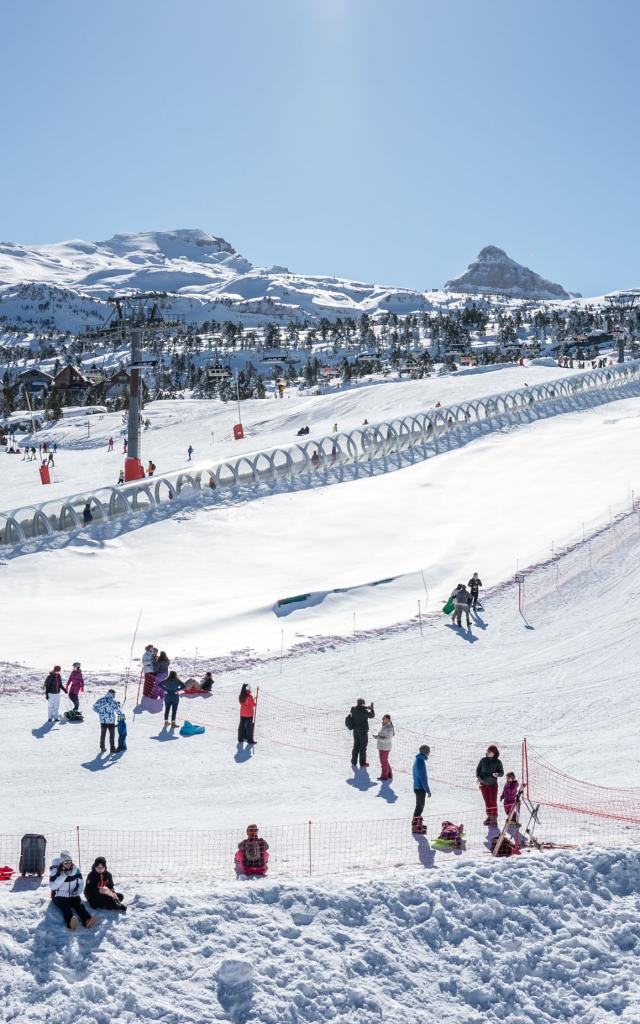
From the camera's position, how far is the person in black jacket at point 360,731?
13.8 metres

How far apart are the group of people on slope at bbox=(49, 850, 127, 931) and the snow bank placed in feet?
0.46

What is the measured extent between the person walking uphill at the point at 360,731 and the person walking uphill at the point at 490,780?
223 cm

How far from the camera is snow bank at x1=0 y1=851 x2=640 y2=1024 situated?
876cm

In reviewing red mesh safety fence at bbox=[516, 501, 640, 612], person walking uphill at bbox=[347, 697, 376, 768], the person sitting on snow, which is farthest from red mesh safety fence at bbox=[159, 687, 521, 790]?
red mesh safety fence at bbox=[516, 501, 640, 612]

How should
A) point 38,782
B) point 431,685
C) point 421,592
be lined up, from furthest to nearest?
point 421,592 < point 431,685 < point 38,782

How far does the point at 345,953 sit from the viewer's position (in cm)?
945

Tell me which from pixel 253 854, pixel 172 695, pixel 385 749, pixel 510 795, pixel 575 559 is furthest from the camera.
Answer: pixel 575 559

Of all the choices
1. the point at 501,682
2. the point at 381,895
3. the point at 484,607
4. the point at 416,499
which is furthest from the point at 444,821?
the point at 416,499

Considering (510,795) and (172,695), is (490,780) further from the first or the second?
(172,695)

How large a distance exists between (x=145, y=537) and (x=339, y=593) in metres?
8.78

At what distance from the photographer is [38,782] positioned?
13.1 meters

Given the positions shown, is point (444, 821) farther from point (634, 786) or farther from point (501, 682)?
point (501, 682)

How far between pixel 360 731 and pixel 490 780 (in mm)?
2454

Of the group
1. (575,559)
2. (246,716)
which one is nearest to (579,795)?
(246,716)
